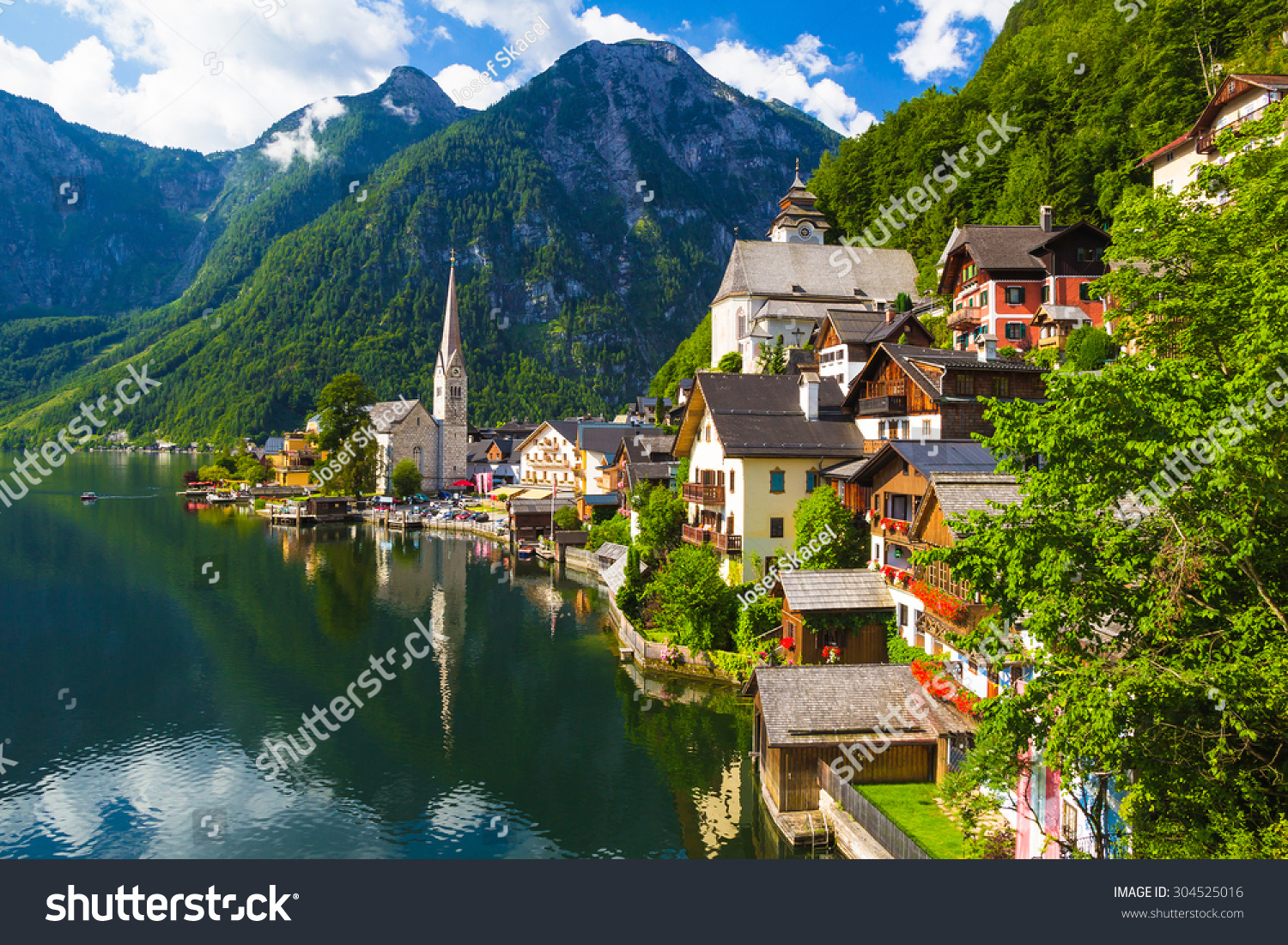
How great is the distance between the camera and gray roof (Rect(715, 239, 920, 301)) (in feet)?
245

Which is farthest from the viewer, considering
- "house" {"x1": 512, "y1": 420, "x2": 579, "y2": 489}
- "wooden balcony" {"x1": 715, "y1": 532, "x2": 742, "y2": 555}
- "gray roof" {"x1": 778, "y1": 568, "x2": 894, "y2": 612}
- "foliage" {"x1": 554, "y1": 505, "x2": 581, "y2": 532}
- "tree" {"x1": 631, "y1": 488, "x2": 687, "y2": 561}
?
"house" {"x1": 512, "y1": 420, "x2": 579, "y2": 489}

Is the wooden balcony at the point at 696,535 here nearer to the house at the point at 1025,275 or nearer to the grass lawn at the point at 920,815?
the grass lawn at the point at 920,815

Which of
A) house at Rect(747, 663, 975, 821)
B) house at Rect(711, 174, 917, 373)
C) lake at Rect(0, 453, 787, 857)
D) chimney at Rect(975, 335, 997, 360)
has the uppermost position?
house at Rect(711, 174, 917, 373)

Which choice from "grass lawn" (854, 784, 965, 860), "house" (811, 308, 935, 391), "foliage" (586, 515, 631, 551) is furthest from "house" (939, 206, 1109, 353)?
"grass lawn" (854, 784, 965, 860)

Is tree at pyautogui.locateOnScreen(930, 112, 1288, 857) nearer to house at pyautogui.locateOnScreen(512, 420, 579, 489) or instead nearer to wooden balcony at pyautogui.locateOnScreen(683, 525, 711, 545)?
wooden balcony at pyautogui.locateOnScreen(683, 525, 711, 545)

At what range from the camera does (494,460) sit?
130 meters

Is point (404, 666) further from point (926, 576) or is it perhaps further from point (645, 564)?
point (926, 576)

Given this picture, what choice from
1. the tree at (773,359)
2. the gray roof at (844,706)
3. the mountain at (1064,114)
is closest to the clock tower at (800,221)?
the mountain at (1064,114)

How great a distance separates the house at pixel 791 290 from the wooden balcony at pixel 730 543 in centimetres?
3550

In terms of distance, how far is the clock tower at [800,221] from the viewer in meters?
89.6

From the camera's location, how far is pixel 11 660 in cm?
3994

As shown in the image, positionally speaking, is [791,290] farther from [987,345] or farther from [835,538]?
[835,538]

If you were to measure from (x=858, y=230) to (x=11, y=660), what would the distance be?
273ft

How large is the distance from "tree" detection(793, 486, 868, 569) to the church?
93.9m
